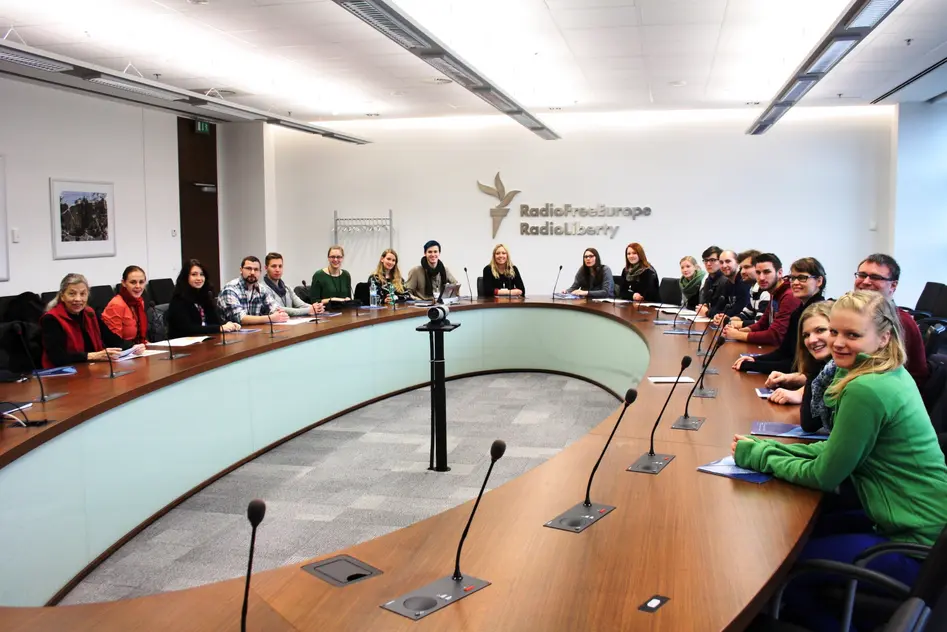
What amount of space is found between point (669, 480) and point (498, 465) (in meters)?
2.45

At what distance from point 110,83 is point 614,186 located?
6840mm

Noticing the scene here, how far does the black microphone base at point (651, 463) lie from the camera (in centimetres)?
273

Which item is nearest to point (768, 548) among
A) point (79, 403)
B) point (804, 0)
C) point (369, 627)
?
point (369, 627)

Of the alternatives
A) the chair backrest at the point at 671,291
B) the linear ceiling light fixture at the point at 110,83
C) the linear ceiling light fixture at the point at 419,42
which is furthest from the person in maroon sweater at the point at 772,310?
the linear ceiling light fixture at the point at 110,83

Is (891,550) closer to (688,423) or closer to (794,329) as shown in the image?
(688,423)

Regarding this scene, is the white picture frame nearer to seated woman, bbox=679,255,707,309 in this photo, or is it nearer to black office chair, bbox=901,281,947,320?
seated woman, bbox=679,255,707,309

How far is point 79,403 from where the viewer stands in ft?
11.6

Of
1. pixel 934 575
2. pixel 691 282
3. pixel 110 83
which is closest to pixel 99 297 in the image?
pixel 110 83

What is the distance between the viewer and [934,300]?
781 centimetres

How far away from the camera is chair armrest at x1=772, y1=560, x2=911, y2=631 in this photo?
189 cm

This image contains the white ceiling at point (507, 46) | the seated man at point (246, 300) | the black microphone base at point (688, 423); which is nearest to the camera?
the black microphone base at point (688, 423)

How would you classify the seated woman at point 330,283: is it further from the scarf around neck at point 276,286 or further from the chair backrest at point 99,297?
the chair backrest at point 99,297

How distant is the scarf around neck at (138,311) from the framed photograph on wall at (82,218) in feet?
12.7

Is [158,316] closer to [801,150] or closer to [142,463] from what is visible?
[142,463]
